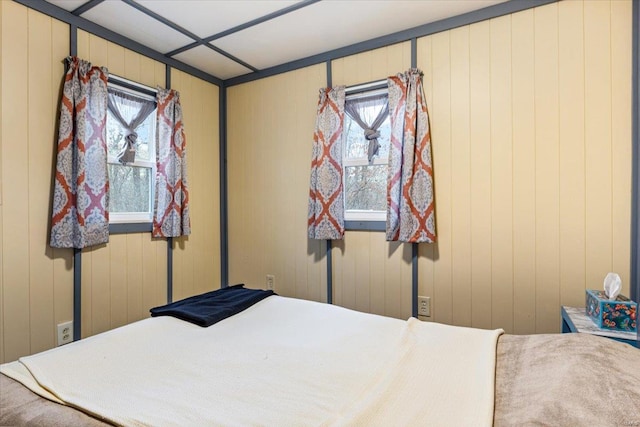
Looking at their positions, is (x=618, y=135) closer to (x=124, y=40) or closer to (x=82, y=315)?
(x=124, y=40)

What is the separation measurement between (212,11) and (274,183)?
141cm

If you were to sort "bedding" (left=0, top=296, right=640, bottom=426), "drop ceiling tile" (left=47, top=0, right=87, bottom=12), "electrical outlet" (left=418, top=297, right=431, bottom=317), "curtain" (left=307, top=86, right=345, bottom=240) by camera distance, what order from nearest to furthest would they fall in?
1. "bedding" (left=0, top=296, right=640, bottom=426)
2. "drop ceiling tile" (left=47, top=0, right=87, bottom=12)
3. "electrical outlet" (left=418, top=297, right=431, bottom=317)
4. "curtain" (left=307, top=86, right=345, bottom=240)

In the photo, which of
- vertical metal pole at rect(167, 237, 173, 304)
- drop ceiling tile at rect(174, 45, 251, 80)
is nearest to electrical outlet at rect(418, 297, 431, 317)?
vertical metal pole at rect(167, 237, 173, 304)

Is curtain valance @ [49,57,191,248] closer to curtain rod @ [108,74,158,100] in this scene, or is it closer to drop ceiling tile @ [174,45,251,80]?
curtain rod @ [108,74,158,100]

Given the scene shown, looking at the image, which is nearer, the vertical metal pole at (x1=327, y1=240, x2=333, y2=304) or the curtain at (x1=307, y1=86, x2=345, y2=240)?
the curtain at (x1=307, y1=86, x2=345, y2=240)

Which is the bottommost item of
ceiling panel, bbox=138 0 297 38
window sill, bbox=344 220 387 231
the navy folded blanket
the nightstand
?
the nightstand

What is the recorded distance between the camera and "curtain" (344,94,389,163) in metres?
2.62

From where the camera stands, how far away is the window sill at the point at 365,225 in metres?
2.61

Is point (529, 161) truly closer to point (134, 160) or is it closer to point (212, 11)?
point (212, 11)

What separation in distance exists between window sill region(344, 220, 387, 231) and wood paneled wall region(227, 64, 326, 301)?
0.29 meters

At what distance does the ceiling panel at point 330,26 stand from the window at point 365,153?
0.39 metres

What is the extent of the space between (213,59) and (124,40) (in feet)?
2.23

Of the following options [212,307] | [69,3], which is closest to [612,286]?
[212,307]

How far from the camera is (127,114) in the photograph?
262cm
